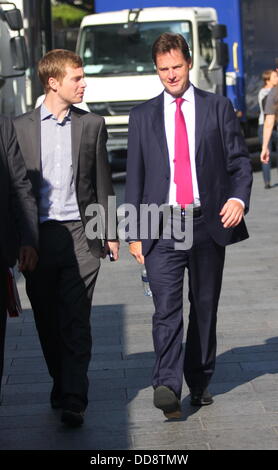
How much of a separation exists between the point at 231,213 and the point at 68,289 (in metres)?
0.85

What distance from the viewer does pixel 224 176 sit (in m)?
5.78

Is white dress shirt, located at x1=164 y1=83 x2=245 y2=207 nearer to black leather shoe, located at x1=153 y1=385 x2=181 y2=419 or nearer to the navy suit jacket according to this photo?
the navy suit jacket

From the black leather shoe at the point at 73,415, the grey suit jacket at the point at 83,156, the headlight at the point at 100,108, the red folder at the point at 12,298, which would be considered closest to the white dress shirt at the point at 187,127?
the grey suit jacket at the point at 83,156

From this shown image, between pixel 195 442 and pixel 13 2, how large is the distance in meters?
12.3

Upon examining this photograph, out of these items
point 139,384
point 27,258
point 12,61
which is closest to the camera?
point 27,258

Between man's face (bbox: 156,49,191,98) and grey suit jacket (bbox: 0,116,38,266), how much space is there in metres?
0.75

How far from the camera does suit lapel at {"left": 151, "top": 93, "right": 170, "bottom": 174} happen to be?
5.68 m

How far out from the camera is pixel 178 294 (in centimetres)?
577

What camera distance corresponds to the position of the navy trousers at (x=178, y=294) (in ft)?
18.8

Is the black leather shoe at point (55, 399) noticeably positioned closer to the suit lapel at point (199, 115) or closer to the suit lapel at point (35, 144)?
the suit lapel at point (35, 144)

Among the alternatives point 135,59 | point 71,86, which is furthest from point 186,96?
point 135,59

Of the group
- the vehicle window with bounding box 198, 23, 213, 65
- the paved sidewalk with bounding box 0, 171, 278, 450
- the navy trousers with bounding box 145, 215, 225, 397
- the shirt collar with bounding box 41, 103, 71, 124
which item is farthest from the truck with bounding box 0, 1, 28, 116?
the navy trousers with bounding box 145, 215, 225, 397

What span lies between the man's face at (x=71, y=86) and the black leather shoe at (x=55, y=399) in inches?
54.8

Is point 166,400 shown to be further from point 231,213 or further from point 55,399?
point 231,213
